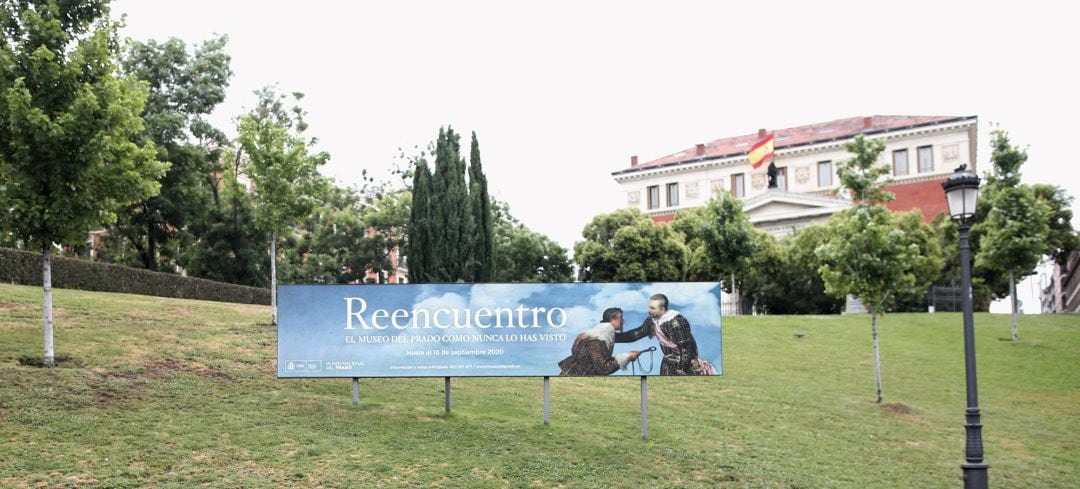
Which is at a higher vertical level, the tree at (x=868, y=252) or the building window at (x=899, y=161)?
the building window at (x=899, y=161)

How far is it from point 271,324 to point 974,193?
63.9ft

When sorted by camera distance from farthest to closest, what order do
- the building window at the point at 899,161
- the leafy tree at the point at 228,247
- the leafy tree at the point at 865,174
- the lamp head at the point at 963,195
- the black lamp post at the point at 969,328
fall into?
the building window at the point at 899,161
the leafy tree at the point at 228,247
the leafy tree at the point at 865,174
the lamp head at the point at 963,195
the black lamp post at the point at 969,328

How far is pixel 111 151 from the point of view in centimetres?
1864

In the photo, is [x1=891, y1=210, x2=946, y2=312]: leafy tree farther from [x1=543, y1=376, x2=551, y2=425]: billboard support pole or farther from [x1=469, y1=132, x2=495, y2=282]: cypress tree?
[x1=543, y1=376, x2=551, y2=425]: billboard support pole

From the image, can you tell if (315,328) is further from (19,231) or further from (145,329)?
(145,329)

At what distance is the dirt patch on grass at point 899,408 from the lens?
2264 cm

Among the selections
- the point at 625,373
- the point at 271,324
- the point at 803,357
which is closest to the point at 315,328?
the point at 625,373

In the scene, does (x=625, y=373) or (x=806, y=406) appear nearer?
(x=625, y=373)

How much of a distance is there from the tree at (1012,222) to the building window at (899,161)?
43.8 m

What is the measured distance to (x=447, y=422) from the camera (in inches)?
672

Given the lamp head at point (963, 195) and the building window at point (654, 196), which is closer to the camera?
the lamp head at point (963, 195)

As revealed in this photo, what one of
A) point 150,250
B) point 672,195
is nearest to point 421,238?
point 150,250

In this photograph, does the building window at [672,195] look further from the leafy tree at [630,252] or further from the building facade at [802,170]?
the leafy tree at [630,252]

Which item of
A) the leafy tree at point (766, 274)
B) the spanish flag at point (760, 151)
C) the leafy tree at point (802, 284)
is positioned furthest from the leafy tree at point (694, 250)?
the spanish flag at point (760, 151)
